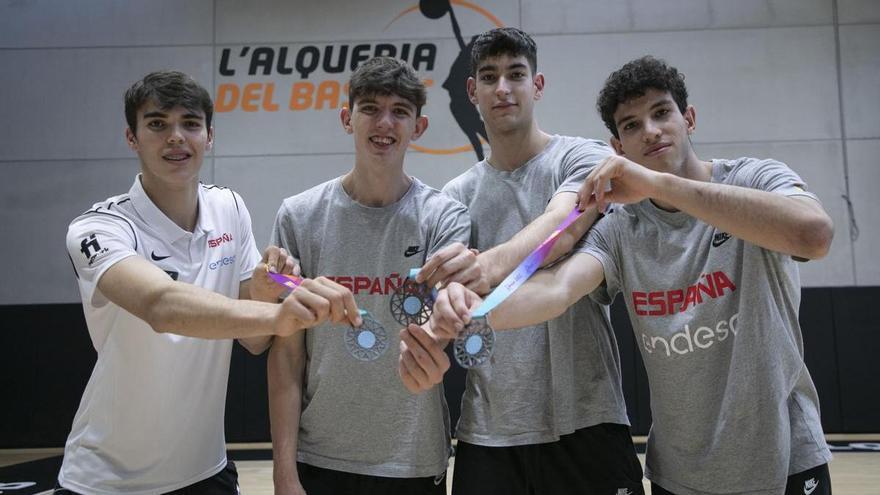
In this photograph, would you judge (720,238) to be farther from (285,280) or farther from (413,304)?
(285,280)

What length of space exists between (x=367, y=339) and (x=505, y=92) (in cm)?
131

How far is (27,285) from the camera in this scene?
31.9ft

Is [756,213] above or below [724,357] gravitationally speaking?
above

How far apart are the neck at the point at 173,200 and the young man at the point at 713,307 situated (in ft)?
4.17

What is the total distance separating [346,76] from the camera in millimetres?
9758

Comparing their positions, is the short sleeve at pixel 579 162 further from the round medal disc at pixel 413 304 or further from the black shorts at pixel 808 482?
the black shorts at pixel 808 482

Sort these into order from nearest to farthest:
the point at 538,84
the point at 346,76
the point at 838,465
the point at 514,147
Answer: the point at 514,147, the point at 538,84, the point at 838,465, the point at 346,76

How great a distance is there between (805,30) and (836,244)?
9.76 ft

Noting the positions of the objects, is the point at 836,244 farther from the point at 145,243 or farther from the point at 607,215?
the point at 145,243

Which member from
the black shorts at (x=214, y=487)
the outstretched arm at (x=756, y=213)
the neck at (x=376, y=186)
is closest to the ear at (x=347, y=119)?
the neck at (x=376, y=186)

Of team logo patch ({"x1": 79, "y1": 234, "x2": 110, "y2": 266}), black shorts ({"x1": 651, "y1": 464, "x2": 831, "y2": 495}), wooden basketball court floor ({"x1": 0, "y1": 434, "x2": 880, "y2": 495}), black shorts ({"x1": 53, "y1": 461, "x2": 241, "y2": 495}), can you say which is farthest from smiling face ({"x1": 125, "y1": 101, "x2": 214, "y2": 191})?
wooden basketball court floor ({"x1": 0, "y1": 434, "x2": 880, "y2": 495})

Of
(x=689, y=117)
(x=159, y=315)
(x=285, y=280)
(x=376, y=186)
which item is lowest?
(x=159, y=315)

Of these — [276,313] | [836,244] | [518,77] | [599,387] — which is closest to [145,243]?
[276,313]

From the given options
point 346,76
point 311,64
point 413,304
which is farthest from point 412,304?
point 311,64
